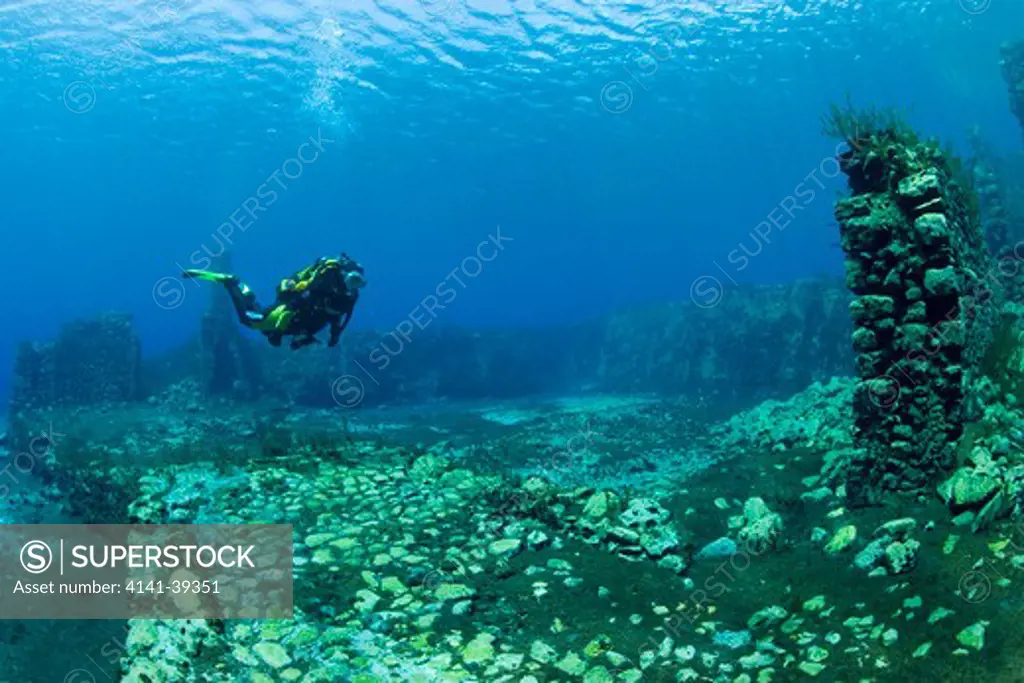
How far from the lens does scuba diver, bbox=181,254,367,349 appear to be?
10281 mm

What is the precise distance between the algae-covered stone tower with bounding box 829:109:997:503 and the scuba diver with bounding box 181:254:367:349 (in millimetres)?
6748

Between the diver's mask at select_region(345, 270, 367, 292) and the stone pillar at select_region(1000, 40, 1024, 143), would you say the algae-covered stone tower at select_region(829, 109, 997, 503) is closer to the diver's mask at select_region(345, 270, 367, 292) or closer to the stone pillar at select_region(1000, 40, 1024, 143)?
the diver's mask at select_region(345, 270, 367, 292)

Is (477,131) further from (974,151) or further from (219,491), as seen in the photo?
(219,491)

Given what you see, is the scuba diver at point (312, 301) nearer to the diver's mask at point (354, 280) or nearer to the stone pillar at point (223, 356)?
the diver's mask at point (354, 280)

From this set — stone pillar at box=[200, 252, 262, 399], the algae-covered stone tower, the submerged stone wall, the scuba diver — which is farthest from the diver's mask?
stone pillar at box=[200, 252, 262, 399]

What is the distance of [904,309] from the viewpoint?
22.4ft

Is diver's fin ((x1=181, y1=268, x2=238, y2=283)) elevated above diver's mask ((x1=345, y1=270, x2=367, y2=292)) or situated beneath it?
elevated above

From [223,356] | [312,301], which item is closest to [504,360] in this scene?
[223,356]

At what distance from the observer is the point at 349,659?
5.14 metres

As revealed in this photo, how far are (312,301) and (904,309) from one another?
27.3ft

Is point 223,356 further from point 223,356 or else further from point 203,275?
point 203,275

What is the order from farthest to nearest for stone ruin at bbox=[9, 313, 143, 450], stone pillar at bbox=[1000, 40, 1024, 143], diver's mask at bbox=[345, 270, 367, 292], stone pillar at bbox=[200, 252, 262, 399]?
stone pillar at bbox=[200, 252, 262, 399] < stone ruin at bbox=[9, 313, 143, 450] < stone pillar at bbox=[1000, 40, 1024, 143] < diver's mask at bbox=[345, 270, 367, 292]

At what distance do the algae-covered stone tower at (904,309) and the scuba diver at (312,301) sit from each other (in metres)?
6.75

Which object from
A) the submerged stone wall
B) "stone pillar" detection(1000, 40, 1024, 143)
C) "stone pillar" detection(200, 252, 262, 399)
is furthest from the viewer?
"stone pillar" detection(200, 252, 262, 399)
